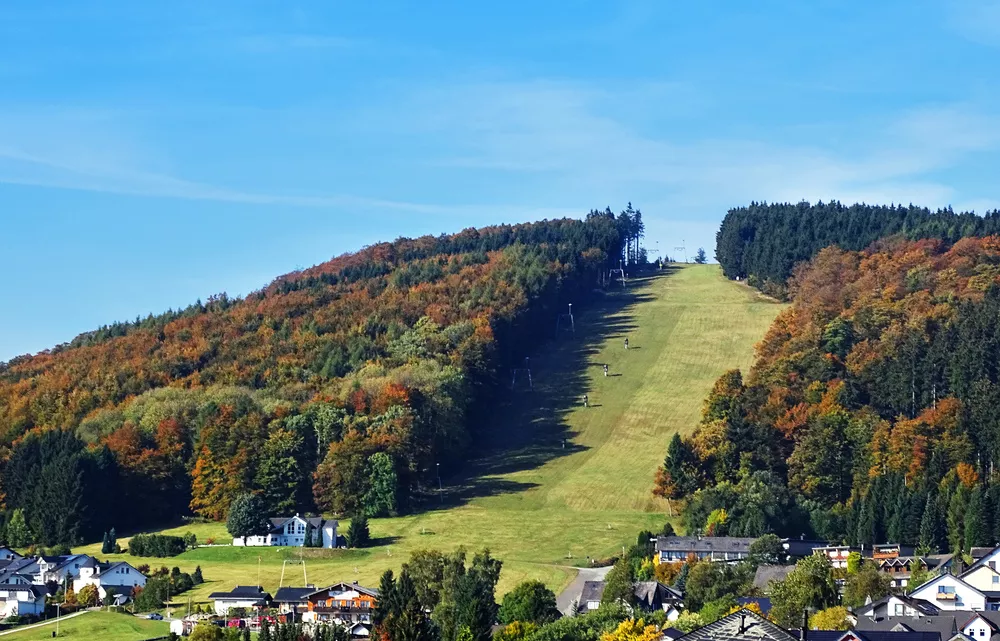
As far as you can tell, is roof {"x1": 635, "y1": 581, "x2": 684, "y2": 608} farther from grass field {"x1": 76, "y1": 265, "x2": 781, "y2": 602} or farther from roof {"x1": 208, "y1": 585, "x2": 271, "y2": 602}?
roof {"x1": 208, "y1": 585, "x2": 271, "y2": 602}

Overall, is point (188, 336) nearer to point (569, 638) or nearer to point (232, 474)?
point (232, 474)

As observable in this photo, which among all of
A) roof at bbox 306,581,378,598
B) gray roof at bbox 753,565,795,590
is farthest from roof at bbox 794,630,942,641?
roof at bbox 306,581,378,598

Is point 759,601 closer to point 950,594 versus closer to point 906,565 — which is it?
point 950,594

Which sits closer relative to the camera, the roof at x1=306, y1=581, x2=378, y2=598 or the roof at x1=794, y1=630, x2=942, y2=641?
the roof at x1=794, y1=630, x2=942, y2=641

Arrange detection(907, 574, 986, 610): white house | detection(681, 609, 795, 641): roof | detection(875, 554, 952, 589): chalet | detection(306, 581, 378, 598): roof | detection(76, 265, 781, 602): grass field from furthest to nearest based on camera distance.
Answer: detection(76, 265, 781, 602): grass field < detection(875, 554, 952, 589): chalet < detection(306, 581, 378, 598): roof < detection(907, 574, 986, 610): white house < detection(681, 609, 795, 641): roof

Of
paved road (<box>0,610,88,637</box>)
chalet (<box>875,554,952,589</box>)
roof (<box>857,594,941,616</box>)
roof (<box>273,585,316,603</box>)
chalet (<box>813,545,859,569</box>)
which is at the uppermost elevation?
roof (<box>857,594,941,616</box>)

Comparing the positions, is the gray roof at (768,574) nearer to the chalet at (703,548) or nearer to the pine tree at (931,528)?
the chalet at (703,548)

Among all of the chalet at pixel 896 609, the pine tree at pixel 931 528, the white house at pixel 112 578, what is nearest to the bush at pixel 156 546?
the white house at pixel 112 578

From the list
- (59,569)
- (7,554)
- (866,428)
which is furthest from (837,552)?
(7,554)
